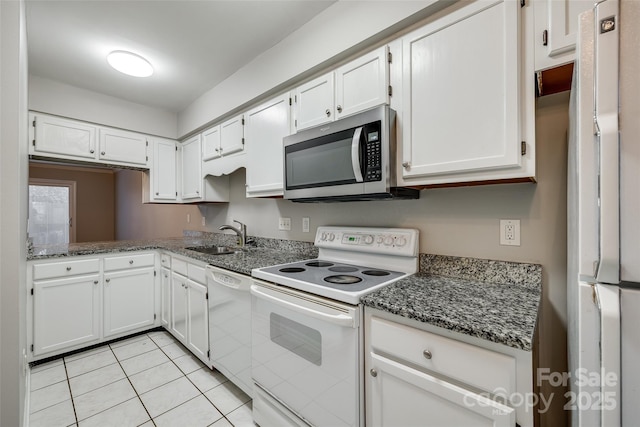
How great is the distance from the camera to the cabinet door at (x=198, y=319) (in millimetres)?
2018

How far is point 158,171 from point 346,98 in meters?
2.62

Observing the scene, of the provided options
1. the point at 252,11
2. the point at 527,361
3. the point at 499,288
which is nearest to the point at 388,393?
the point at 527,361

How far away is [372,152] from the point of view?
1366 mm

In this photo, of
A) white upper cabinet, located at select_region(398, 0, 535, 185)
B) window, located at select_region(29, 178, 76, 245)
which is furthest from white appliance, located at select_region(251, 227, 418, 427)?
window, located at select_region(29, 178, 76, 245)

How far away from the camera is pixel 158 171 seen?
318cm

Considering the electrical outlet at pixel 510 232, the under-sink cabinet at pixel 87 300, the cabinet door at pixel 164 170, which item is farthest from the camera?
the cabinet door at pixel 164 170

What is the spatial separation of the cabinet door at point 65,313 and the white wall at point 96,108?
160 centimetres

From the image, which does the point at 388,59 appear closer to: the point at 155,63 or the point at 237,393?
the point at 155,63

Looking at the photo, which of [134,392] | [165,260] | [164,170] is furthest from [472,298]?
[164,170]

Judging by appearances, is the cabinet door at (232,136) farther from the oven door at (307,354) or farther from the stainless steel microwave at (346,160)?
the oven door at (307,354)

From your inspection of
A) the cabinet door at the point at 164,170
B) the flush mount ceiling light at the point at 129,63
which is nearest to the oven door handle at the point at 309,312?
the flush mount ceiling light at the point at 129,63

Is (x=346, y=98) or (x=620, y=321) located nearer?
(x=620, y=321)

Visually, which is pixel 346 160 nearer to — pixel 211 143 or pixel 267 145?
pixel 267 145

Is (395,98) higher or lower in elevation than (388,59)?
lower
